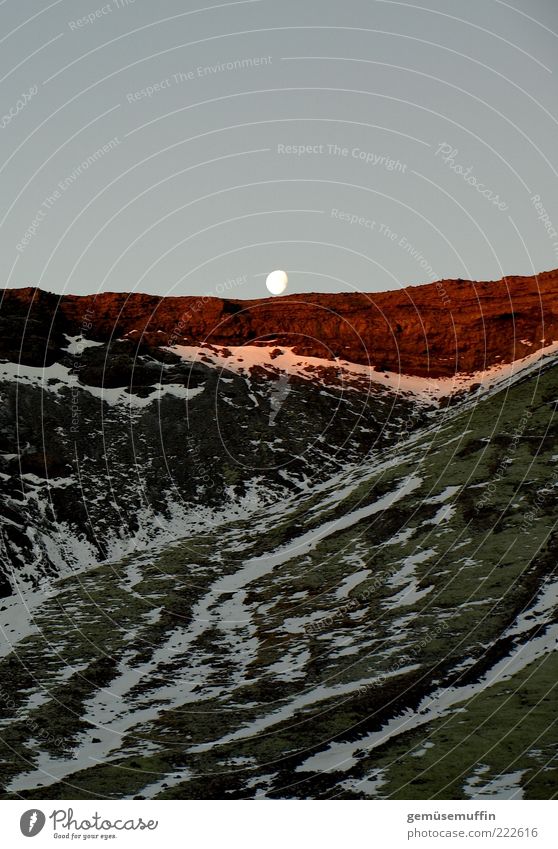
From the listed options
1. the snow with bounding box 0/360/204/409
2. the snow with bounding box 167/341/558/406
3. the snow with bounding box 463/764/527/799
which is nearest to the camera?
the snow with bounding box 463/764/527/799

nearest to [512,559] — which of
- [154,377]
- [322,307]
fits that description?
[154,377]

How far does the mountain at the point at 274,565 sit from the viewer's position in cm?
3841

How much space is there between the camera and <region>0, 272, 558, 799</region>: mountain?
38.4 m

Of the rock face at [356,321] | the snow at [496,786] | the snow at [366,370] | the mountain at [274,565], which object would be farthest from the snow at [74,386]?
the snow at [496,786]

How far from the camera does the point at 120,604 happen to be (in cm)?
6088

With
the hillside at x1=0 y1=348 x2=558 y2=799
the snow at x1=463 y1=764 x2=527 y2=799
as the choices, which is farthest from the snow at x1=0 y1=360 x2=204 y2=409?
the snow at x1=463 y1=764 x2=527 y2=799

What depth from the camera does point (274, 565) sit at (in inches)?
2657

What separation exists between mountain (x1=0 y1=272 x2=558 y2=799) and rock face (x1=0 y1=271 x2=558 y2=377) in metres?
0.75

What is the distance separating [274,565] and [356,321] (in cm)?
6464

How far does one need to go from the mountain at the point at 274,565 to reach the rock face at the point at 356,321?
752mm

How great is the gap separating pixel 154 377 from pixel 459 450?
131 ft

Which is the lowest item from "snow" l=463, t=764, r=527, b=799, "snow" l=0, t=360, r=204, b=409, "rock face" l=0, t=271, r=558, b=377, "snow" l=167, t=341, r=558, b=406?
"snow" l=463, t=764, r=527, b=799

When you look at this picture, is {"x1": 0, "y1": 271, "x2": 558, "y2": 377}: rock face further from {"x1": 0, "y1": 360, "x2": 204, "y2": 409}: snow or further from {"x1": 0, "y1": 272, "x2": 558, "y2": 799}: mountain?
{"x1": 0, "y1": 360, "x2": 204, "y2": 409}: snow

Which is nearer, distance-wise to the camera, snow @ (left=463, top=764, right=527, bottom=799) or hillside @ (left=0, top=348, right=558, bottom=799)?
snow @ (left=463, top=764, right=527, bottom=799)
